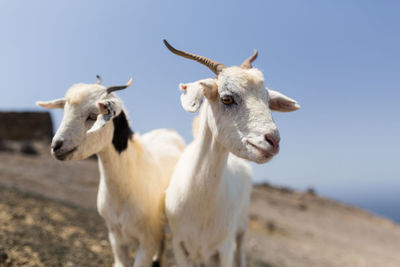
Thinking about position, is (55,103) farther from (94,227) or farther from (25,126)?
(25,126)

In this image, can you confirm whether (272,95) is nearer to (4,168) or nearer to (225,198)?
(225,198)

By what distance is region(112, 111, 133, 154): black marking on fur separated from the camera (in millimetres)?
3348

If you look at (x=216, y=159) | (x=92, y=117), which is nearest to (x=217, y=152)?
(x=216, y=159)

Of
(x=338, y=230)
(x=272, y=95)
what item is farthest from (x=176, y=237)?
(x=338, y=230)

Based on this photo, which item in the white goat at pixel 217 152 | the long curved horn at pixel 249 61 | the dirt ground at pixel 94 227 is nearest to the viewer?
the white goat at pixel 217 152

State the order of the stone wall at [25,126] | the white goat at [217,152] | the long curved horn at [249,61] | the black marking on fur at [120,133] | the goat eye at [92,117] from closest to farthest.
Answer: the white goat at [217,152] < the goat eye at [92,117] < the long curved horn at [249,61] < the black marking on fur at [120,133] < the stone wall at [25,126]

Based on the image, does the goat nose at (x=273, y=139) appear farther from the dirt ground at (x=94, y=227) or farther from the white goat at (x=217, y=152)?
the dirt ground at (x=94, y=227)

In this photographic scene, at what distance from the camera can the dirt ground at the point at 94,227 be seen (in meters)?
5.05

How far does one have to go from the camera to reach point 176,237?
3.20 meters

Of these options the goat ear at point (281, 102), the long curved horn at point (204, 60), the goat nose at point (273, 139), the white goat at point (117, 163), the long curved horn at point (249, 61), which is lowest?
the white goat at point (117, 163)

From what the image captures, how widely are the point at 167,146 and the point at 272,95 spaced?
2.51 meters

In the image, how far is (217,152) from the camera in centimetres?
291

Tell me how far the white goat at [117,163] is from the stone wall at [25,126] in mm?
23558

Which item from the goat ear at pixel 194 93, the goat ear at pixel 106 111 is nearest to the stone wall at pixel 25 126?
the goat ear at pixel 106 111
